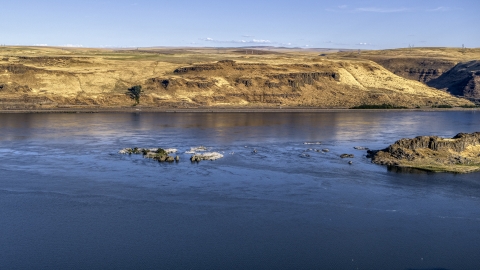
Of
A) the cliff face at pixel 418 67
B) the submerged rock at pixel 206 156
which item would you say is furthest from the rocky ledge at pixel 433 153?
the cliff face at pixel 418 67

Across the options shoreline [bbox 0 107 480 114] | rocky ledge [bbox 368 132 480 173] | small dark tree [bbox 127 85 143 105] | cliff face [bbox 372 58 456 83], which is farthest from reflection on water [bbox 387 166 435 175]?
cliff face [bbox 372 58 456 83]

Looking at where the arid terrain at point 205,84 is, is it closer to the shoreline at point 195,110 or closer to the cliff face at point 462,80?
the cliff face at point 462,80

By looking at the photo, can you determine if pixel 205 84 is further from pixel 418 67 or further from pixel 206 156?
pixel 418 67

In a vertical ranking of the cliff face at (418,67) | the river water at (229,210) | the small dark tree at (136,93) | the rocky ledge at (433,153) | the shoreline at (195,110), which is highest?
the cliff face at (418,67)

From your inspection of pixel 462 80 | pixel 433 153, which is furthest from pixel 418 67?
pixel 433 153

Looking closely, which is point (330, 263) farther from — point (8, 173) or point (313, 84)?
point (313, 84)

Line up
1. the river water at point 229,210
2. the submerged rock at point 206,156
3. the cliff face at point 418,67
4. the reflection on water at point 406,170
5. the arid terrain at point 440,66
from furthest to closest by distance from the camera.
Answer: the cliff face at point 418,67 < the arid terrain at point 440,66 < the submerged rock at point 206,156 < the reflection on water at point 406,170 < the river water at point 229,210
